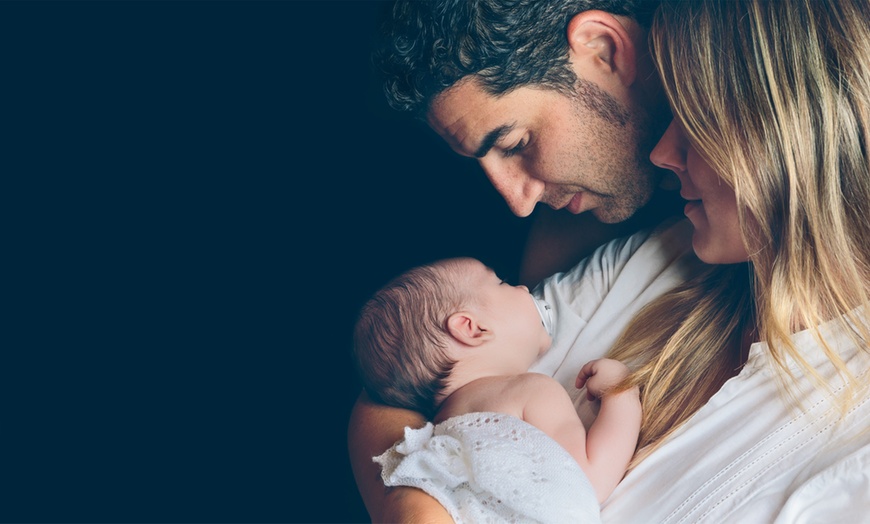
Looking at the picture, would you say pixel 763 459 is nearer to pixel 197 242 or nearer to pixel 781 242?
pixel 781 242

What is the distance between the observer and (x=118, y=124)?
7.64ft

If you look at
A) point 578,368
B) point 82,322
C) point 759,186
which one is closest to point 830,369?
point 759,186

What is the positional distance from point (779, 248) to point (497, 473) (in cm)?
51

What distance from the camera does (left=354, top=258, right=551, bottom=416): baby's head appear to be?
4.97 feet

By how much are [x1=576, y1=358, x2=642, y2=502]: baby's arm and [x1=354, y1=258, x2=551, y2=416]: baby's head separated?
Result: 163 millimetres

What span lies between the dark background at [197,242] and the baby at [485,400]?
691mm

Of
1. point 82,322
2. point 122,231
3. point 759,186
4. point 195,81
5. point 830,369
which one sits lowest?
point 830,369

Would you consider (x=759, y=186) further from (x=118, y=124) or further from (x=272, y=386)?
(x=118, y=124)

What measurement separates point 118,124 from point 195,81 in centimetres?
23

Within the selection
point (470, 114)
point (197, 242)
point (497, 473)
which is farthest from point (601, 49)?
point (197, 242)

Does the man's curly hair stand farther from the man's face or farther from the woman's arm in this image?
the woman's arm

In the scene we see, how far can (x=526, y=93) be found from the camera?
157 cm

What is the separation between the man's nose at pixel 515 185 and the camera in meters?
1.69

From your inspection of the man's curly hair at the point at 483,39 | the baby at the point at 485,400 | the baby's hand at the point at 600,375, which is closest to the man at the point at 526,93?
the man's curly hair at the point at 483,39
